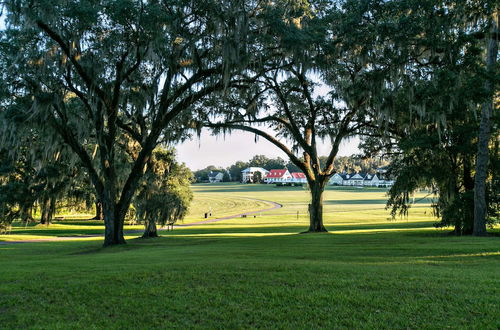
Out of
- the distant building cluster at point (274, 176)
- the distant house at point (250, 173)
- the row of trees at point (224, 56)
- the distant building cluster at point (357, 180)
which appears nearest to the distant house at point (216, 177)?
the distant house at point (250, 173)

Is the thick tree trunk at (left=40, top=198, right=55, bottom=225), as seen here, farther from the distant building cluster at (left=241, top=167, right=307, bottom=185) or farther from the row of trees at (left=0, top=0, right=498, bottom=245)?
the distant building cluster at (left=241, top=167, right=307, bottom=185)

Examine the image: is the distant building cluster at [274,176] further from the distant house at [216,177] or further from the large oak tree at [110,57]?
the large oak tree at [110,57]

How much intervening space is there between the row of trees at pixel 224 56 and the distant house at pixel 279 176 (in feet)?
433

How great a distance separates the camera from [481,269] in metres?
8.02

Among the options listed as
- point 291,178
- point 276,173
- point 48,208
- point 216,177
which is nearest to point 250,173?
point 276,173

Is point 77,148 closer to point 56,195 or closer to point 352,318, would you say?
point 56,195

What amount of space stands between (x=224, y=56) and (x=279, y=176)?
139m

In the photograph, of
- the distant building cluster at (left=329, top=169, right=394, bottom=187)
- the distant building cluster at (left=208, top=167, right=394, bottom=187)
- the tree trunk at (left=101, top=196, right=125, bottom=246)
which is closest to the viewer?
the tree trunk at (left=101, top=196, right=125, bottom=246)

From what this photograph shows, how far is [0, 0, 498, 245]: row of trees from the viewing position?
44.8ft

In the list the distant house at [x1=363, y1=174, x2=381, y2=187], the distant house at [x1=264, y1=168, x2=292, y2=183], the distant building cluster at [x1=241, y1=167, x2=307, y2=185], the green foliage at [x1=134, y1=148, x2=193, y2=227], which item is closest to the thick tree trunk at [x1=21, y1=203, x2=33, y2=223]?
the green foliage at [x1=134, y1=148, x2=193, y2=227]

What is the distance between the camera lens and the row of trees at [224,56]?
1364cm

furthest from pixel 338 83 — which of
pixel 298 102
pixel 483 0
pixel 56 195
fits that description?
pixel 56 195

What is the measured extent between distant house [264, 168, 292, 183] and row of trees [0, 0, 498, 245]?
433 ft

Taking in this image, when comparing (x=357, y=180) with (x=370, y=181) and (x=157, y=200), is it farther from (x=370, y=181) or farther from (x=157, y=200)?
(x=157, y=200)
